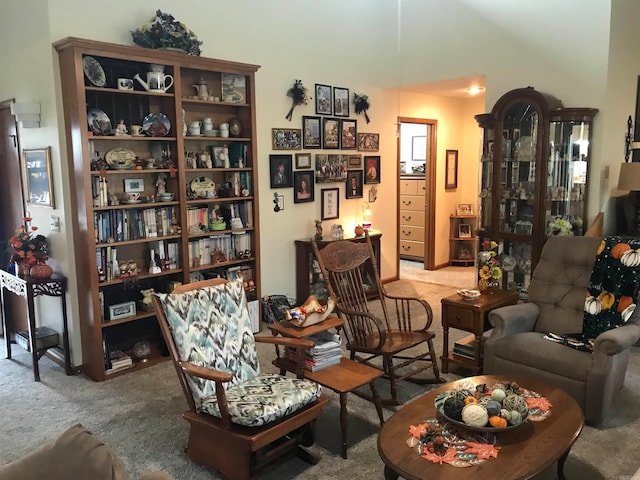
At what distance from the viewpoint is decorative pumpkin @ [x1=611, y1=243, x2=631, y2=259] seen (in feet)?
11.6

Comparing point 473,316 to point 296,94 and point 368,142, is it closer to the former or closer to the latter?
point 296,94

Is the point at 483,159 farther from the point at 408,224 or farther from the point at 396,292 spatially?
the point at 408,224

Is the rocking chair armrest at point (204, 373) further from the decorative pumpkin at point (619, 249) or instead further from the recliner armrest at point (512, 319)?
the decorative pumpkin at point (619, 249)

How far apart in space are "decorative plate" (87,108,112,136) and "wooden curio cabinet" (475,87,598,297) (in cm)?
368

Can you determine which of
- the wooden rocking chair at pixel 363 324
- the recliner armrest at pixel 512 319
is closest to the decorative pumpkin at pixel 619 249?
the recliner armrest at pixel 512 319

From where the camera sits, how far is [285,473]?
282 centimetres

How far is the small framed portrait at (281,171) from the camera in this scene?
212 inches

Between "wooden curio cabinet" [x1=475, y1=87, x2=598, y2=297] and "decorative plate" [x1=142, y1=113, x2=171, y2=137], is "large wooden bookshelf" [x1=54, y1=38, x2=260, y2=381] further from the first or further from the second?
"wooden curio cabinet" [x1=475, y1=87, x2=598, y2=297]

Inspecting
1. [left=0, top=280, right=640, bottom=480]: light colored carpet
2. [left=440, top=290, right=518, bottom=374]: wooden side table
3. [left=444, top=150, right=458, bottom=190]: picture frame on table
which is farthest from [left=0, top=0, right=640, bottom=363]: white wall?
[left=440, top=290, right=518, bottom=374]: wooden side table

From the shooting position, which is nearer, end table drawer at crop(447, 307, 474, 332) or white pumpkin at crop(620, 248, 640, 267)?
white pumpkin at crop(620, 248, 640, 267)

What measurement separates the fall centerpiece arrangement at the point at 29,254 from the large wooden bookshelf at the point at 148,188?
291 mm

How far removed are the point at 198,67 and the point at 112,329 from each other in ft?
7.31

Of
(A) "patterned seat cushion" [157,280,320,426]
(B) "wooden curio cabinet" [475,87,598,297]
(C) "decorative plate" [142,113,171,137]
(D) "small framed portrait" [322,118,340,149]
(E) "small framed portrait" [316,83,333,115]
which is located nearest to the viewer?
(A) "patterned seat cushion" [157,280,320,426]

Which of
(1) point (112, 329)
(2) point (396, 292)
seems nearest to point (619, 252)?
(2) point (396, 292)
